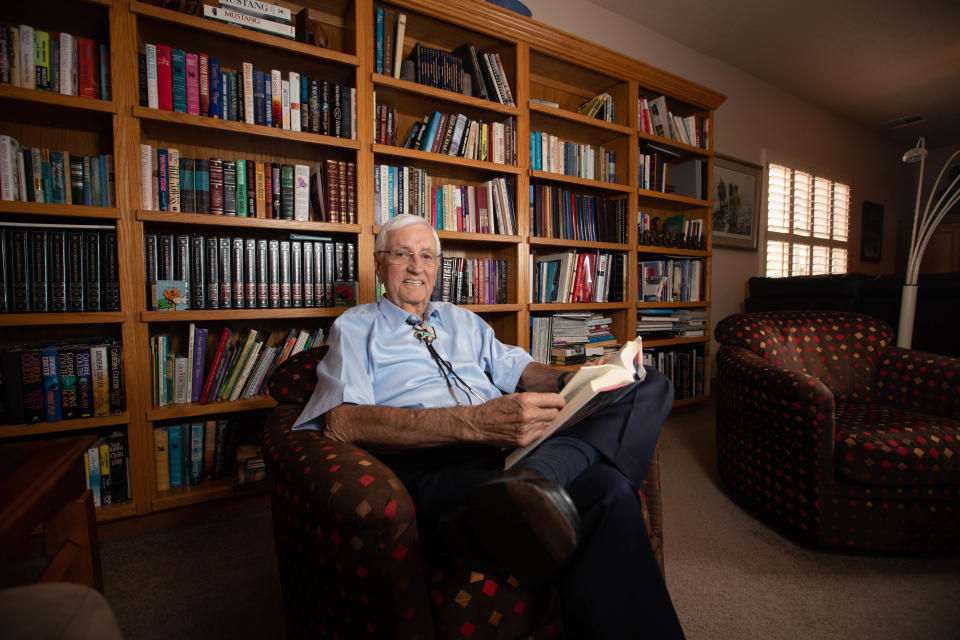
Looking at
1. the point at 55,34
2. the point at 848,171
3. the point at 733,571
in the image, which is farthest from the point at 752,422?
the point at 848,171

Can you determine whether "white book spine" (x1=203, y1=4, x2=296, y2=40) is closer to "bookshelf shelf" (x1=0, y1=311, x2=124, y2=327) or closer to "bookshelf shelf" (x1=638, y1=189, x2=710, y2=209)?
"bookshelf shelf" (x1=0, y1=311, x2=124, y2=327)

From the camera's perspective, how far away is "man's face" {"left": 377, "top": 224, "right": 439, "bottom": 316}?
53.1 inches

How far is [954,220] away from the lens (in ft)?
19.5

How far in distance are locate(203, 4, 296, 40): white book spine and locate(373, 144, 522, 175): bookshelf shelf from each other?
0.51 m

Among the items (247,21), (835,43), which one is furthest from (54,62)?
(835,43)

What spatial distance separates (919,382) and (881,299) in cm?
134

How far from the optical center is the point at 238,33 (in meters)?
1.56

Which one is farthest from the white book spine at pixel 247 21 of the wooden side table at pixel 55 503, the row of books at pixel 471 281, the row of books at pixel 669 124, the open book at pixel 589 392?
the row of books at pixel 669 124

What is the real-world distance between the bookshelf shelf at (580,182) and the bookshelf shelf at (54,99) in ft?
5.65

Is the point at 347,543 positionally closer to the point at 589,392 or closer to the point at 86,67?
the point at 589,392

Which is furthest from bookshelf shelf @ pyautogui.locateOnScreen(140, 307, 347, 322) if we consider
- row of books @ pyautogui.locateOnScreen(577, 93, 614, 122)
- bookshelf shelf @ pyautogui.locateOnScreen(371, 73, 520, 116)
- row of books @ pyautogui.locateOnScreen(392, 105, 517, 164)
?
row of books @ pyautogui.locateOnScreen(577, 93, 614, 122)

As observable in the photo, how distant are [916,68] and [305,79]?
5327 mm

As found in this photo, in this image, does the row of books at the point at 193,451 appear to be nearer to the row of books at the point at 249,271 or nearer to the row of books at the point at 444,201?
the row of books at the point at 249,271

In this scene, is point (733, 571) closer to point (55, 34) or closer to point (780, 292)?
point (780, 292)
